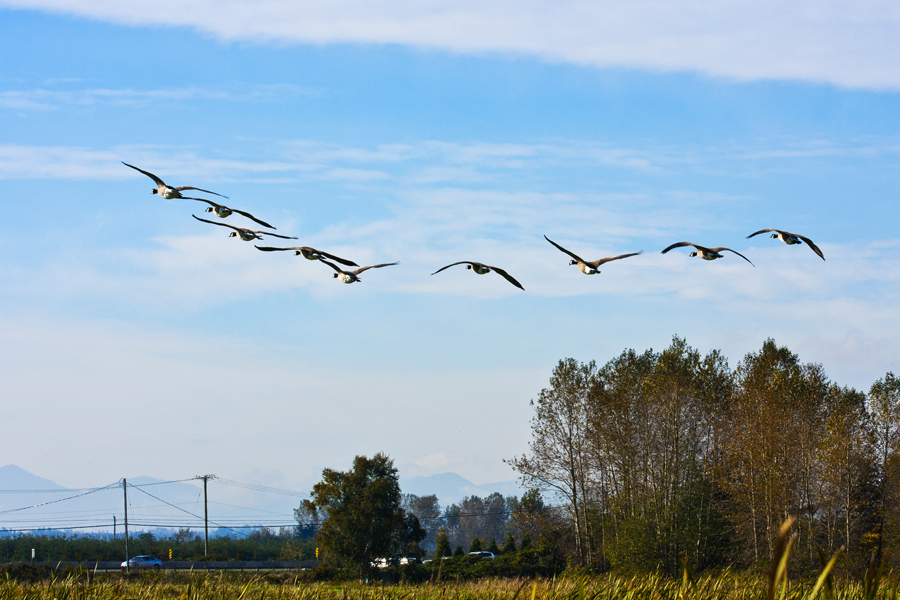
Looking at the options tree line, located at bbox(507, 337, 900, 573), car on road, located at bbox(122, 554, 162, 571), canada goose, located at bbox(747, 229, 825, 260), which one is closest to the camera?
canada goose, located at bbox(747, 229, 825, 260)

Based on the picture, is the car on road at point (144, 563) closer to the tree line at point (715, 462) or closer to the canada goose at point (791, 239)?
the tree line at point (715, 462)

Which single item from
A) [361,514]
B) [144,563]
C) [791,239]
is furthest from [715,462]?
[144,563]

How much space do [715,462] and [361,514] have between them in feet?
70.4

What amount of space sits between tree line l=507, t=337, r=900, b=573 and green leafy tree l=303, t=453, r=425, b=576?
9.75 meters

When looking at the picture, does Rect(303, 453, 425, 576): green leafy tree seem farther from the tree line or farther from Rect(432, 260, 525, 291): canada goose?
Rect(432, 260, 525, 291): canada goose

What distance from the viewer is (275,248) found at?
47.2ft

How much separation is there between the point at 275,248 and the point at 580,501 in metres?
40.1

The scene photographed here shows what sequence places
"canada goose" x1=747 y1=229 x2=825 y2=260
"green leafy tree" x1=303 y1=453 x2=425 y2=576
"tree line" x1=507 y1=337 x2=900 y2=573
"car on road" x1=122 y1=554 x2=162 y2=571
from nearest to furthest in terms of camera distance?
"canada goose" x1=747 y1=229 x2=825 y2=260, "tree line" x1=507 y1=337 x2=900 y2=573, "green leafy tree" x1=303 y1=453 x2=425 y2=576, "car on road" x1=122 y1=554 x2=162 y2=571

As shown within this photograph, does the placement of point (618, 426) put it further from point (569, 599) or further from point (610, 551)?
A: point (569, 599)

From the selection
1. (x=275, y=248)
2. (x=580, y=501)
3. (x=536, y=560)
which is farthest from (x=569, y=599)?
(x=536, y=560)

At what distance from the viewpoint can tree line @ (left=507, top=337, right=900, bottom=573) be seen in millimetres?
40219

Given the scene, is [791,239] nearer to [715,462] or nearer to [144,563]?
[715,462]

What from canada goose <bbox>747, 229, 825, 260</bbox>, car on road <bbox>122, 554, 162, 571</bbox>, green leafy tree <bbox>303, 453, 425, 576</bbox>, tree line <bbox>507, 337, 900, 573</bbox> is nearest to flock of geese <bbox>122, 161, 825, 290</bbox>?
canada goose <bbox>747, 229, 825, 260</bbox>

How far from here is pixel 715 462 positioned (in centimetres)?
4512
